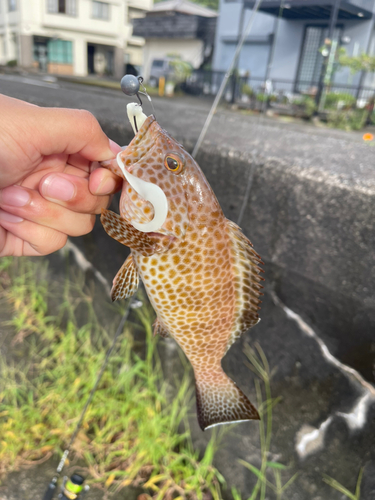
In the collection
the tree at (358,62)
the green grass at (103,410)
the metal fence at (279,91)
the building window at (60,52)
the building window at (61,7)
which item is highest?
the building window at (61,7)

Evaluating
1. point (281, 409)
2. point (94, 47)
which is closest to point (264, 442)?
point (281, 409)

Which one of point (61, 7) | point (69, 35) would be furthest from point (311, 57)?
point (69, 35)

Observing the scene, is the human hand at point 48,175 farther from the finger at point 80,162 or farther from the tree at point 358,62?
the tree at point 358,62

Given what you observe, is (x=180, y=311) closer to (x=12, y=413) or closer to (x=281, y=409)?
(x=281, y=409)

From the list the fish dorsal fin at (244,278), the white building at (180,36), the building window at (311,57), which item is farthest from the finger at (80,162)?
the white building at (180,36)

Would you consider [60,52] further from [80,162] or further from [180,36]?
[80,162]

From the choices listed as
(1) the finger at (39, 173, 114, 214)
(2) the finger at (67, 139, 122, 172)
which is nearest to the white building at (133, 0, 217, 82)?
(2) the finger at (67, 139, 122, 172)
